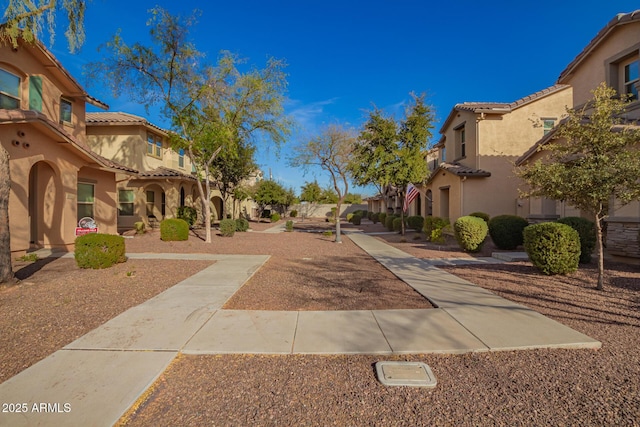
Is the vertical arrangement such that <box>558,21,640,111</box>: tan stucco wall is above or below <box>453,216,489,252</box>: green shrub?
above

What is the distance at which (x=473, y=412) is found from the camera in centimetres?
276

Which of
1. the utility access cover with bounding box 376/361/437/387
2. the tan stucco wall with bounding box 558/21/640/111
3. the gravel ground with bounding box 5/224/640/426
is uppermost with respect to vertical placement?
the tan stucco wall with bounding box 558/21/640/111

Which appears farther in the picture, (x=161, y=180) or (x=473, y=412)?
(x=161, y=180)

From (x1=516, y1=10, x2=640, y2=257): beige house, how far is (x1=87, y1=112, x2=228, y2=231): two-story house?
770 inches

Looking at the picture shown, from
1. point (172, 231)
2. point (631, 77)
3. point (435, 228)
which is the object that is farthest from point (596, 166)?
point (172, 231)

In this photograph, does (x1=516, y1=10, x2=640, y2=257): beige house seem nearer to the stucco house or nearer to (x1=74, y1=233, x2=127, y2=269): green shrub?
(x1=74, y1=233, x2=127, y2=269): green shrub

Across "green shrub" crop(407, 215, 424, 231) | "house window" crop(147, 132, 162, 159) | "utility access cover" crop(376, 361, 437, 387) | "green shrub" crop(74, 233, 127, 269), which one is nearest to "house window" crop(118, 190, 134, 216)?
"house window" crop(147, 132, 162, 159)

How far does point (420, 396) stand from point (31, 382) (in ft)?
12.2

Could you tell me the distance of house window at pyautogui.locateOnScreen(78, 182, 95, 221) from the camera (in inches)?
516

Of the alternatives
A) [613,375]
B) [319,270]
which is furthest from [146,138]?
[613,375]

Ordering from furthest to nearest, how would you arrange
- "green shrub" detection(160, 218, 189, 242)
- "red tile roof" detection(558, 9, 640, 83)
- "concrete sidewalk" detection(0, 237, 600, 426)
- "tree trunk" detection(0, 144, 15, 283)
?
"green shrub" detection(160, 218, 189, 242)
"red tile roof" detection(558, 9, 640, 83)
"tree trunk" detection(0, 144, 15, 283)
"concrete sidewalk" detection(0, 237, 600, 426)

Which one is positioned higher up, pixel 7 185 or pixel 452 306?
pixel 7 185

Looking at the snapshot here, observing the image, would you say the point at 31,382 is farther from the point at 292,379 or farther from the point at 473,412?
the point at 473,412

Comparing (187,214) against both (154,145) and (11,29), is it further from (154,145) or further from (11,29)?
(11,29)
